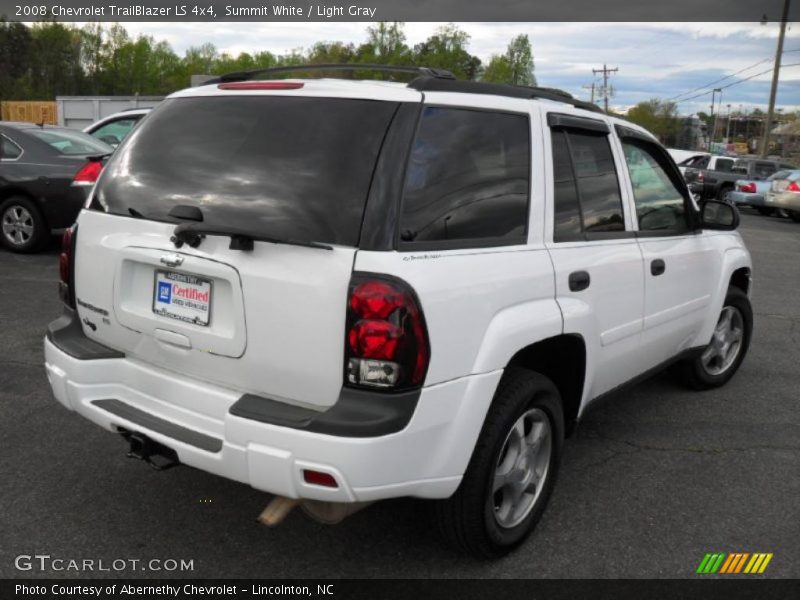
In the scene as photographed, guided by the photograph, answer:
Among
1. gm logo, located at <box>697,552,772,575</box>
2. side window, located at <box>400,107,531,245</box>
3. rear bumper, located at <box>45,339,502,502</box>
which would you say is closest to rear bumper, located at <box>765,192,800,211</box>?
gm logo, located at <box>697,552,772,575</box>

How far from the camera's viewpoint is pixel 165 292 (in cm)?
283

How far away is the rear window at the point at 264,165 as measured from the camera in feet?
8.38

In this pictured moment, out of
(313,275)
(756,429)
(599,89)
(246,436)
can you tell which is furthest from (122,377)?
(599,89)

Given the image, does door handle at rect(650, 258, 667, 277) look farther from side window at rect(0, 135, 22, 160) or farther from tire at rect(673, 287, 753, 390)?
side window at rect(0, 135, 22, 160)

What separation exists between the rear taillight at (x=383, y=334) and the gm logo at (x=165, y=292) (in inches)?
30.9

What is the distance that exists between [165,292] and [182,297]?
0.31 ft

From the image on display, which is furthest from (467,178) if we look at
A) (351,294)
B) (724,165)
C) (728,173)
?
(724,165)

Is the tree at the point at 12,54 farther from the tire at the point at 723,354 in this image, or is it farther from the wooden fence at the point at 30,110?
the tire at the point at 723,354

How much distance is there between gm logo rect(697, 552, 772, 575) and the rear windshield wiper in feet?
6.59

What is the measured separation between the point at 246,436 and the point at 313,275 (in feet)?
1.87

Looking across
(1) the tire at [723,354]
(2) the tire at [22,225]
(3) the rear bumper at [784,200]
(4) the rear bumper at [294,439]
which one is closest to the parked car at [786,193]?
(3) the rear bumper at [784,200]

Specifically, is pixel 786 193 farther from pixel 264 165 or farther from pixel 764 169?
pixel 264 165

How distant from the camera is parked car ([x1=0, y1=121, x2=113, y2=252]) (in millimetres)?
8977

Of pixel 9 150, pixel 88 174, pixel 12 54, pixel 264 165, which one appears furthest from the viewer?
pixel 12 54
